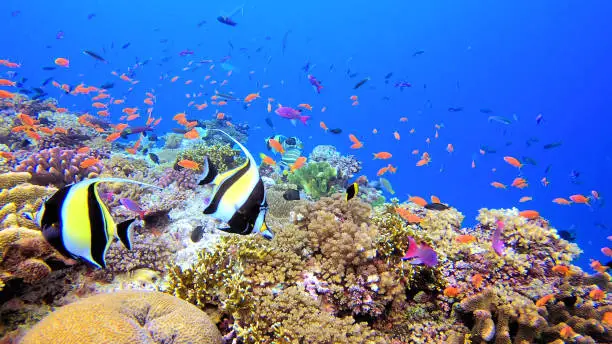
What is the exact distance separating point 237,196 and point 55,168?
793 cm

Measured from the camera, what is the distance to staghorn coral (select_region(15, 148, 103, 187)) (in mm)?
7008

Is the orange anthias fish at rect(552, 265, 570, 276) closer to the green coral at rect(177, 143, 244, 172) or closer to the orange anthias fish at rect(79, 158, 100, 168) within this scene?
the green coral at rect(177, 143, 244, 172)

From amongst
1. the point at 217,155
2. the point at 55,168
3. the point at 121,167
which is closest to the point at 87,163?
the point at 55,168

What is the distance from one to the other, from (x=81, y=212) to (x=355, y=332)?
10.3ft

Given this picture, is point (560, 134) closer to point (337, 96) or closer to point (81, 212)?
point (337, 96)

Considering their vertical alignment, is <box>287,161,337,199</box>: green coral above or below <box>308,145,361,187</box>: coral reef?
below

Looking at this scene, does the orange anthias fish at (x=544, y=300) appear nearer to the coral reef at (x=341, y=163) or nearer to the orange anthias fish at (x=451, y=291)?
the orange anthias fish at (x=451, y=291)

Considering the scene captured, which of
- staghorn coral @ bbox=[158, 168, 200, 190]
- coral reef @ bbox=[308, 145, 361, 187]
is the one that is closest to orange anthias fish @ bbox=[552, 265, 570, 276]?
coral reef @ bbox=[308, 145, 361, 187]

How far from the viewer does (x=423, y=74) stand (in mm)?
108688

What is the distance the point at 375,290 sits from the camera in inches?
167

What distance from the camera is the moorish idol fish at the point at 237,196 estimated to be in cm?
165

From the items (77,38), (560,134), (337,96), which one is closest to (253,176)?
(337,96)

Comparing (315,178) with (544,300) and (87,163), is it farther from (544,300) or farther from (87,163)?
(544,300)

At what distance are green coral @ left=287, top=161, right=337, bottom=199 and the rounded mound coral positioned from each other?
22.6ft
